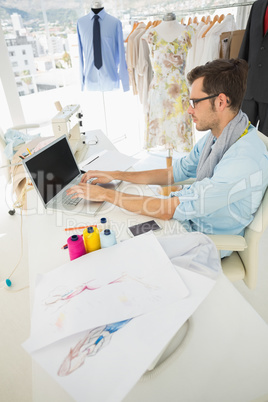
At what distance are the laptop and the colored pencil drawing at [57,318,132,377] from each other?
27.3 inches

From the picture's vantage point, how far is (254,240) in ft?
4.08

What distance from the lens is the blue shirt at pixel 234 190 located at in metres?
1.21

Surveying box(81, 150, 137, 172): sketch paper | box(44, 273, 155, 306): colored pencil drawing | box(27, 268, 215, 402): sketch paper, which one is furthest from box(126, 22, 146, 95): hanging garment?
box(27, 268, 215, 402): sketch paper

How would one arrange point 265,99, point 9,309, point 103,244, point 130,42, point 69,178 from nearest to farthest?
point 103,244, point 69,178, point 9,309, point 265,99, point 130,42

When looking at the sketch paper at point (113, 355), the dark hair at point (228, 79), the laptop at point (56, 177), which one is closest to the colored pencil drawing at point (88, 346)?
the sketch paper at point (113, 355)

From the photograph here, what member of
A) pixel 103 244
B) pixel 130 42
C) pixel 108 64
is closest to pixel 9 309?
pixel 103 244

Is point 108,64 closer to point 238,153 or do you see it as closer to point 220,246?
point 238,153

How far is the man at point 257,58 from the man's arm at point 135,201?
1897mm

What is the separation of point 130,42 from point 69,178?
2233mm

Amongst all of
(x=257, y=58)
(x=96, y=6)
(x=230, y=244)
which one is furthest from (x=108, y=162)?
(x=96, y=6)

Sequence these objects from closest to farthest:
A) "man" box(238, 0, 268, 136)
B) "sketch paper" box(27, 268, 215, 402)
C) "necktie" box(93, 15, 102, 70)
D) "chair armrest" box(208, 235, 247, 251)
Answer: "sketch paper" box(27, 268, 215, 402)
"chair armrest" box(208, 235, 247, 251)
"man" box(238, 0, 268, 136)
"necktie" box(93, 15, 102, 70)

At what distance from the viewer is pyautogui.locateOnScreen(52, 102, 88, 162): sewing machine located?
6.43ft

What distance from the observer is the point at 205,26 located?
288 cm

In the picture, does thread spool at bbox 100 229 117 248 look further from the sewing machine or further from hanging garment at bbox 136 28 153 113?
hanging garment at bbox 136 28 153 113
